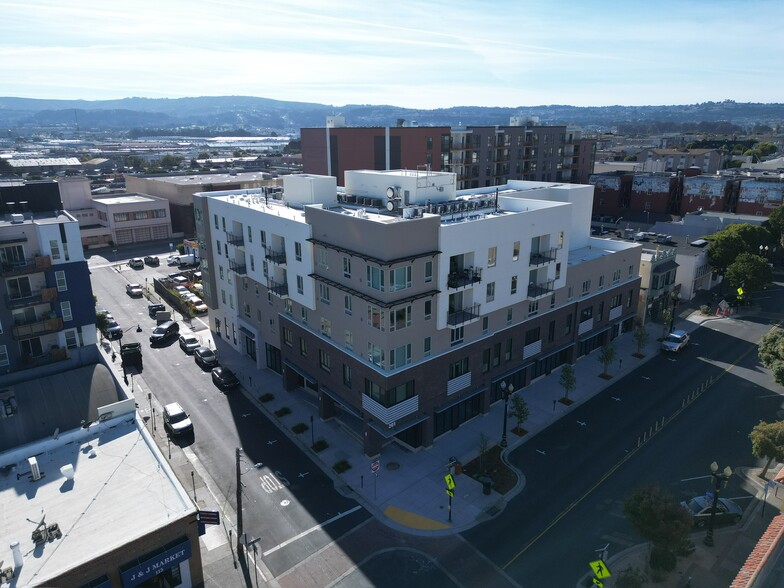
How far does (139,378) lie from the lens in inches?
2130

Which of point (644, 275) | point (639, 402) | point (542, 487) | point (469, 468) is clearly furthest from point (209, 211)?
point (644, 275)

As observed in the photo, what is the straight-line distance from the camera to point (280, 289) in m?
48.6

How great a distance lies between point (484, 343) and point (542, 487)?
13.0 meters

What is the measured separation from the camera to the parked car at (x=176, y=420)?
43.0 meters

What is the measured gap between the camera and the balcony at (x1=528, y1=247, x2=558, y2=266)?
47.8 meters

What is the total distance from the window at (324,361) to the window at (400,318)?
8.75m

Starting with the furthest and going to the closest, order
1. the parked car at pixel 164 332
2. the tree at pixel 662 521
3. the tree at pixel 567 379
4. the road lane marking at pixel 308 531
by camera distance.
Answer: the parked car at pixel 164 332, the tree at pixel 567 379, the road lane marking at pixel 308 531, the tree at pixel 662 521

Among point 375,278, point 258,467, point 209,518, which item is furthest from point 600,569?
point 258,467

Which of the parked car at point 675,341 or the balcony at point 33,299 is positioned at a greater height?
the balcony at point 33,299

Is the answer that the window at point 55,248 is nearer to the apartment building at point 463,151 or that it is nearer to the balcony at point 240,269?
the balcony at point 240,269

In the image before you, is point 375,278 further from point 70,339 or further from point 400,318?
point 70,339

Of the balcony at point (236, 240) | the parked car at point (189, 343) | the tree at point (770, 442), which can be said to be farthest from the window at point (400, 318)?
the parked car at point (189, 343)

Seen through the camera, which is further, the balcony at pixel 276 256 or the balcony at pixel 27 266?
the balcony at pixel 276 256

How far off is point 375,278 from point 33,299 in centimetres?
2821
